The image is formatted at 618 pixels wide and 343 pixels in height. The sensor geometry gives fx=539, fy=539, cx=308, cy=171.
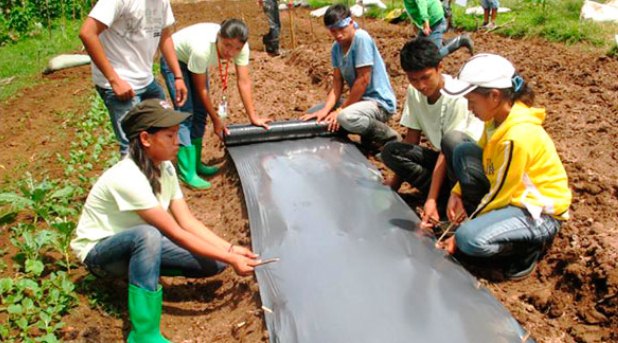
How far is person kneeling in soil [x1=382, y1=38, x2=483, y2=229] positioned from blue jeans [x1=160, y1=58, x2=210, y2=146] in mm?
1530

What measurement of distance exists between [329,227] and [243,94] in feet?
5.08

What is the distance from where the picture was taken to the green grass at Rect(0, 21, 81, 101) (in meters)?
7.24

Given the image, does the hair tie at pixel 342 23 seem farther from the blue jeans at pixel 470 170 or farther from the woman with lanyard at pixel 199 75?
the blue jeans at pixel 470 170

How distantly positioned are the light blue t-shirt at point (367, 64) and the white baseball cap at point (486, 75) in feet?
5.02

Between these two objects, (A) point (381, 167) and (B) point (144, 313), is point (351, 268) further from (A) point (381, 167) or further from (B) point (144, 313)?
(A) point (381, 167)

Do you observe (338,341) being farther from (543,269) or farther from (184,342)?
(543,269)

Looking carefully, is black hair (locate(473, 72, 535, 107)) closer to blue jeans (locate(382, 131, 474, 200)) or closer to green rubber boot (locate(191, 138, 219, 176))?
blue jeans (locate(382, 131, 474, 200))

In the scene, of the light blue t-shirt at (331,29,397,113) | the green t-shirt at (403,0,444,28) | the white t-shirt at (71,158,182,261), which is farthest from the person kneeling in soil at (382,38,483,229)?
the green t-shirt at (403,0,444,28)

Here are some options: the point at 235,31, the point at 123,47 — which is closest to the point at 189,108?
the point at 235,31

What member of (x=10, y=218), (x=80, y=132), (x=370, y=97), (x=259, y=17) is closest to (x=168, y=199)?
(x=10, y=218)

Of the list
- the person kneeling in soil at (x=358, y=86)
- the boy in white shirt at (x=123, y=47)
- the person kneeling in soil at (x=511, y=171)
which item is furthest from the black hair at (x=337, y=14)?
the person kneeling in soil at (x=511, y=171)

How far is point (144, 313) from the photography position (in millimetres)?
2387

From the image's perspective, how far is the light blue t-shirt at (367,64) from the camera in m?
4.08

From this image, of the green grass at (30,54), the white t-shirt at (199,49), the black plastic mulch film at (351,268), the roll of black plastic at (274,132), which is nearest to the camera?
the black plastic mulch film at (351,268)
